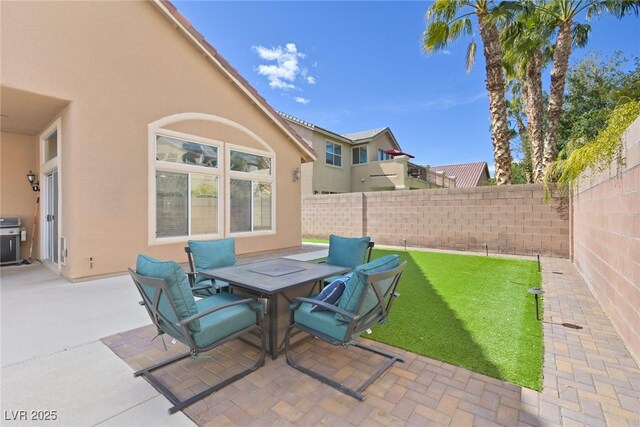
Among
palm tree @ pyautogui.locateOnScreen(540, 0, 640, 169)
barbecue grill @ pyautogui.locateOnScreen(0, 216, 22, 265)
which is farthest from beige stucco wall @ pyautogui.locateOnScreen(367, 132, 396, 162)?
barbecue grill @ pyautogui.locateOnScreen(0, 216, 22, 265)

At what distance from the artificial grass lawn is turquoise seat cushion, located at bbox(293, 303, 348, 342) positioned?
47.0 inches

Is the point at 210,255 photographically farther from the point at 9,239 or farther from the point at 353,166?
the point at 353,166

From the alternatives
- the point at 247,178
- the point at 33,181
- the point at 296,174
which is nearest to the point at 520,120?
the point at 296,174

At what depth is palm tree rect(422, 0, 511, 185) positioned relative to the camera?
10.1 m

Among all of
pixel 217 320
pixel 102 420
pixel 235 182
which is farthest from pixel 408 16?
pixel 102 420

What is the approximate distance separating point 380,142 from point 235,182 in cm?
1646

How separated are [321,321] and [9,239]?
9778 mm

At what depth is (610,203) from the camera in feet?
14.7

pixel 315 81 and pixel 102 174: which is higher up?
pixel 315 81

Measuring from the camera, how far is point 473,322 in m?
4.38

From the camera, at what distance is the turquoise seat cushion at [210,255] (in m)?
4.70

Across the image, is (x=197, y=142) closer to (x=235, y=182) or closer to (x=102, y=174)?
(x=235, y=182)

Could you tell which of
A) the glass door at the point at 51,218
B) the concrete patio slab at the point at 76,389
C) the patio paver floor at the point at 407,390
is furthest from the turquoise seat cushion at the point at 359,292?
the glass door at the point at 51,218

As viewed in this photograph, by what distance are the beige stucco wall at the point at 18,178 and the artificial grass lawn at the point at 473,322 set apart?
34.3ft
